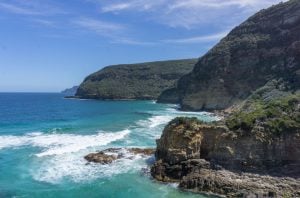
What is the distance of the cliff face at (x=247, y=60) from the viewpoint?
87.4m

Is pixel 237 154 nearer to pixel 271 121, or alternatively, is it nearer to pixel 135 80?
pixel 271 121

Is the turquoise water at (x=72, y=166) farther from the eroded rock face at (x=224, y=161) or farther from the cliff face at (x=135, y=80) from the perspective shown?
the cliff face at (x=135, y=80)

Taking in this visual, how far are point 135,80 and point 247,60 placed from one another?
8900 cm

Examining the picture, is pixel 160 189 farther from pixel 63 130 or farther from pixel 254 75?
pixel 254 75

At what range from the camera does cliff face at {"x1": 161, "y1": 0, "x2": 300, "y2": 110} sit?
87.4 meters

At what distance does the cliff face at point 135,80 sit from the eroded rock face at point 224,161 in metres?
130

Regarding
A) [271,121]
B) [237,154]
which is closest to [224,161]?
[237,154]

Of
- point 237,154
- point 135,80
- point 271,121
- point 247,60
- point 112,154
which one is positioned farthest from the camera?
point 135,80

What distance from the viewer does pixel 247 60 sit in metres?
94.9

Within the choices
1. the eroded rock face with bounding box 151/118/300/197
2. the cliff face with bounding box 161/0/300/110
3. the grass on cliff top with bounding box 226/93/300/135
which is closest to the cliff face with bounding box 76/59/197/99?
the cliff face with bounding box 161/0/300/110

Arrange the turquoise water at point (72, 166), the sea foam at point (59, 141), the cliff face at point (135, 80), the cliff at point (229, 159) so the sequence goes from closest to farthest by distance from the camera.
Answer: the cliff at point (229, 159) → the turquoise water at point (72, 166) → the sea foam at point (59, 141) → the cliff face at point (135, 80)

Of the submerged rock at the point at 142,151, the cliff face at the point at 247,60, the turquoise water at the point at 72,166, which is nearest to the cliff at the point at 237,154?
the turquoise water at the point at 72,166

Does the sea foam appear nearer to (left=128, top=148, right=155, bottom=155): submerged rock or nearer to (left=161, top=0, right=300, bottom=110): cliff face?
(left=128, top=148, right=155, bottom=155): submerged rock

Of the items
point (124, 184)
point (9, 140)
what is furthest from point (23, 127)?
point (124, 184)
